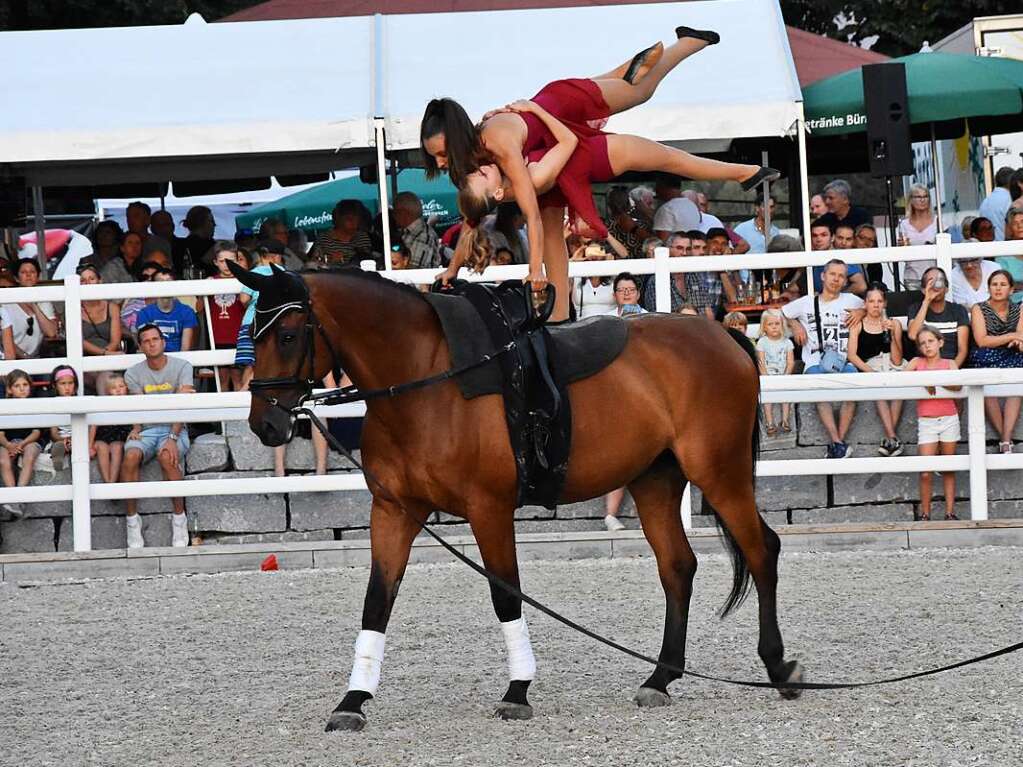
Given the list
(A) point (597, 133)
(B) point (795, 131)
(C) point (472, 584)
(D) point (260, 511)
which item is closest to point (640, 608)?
(C) point (472, 584)

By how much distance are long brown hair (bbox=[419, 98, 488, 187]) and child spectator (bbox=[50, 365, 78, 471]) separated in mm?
5219

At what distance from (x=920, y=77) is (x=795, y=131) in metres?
1.61

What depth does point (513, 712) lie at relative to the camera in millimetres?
6379

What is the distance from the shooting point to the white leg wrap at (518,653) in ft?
21.2

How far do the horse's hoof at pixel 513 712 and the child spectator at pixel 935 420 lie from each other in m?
5.65

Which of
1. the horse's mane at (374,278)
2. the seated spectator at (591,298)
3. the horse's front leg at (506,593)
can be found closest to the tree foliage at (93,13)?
the seated spectator at (591,298)

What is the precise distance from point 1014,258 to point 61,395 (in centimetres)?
697

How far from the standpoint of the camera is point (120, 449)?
37.4ft

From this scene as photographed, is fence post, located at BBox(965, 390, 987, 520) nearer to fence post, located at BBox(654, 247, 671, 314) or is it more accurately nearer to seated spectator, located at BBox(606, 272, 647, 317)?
fence post, located at BBox(654, 247, 671, 314)

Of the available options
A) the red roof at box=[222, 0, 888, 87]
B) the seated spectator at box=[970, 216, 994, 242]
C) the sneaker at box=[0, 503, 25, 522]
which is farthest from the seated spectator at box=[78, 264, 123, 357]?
the red roof at box=[222, 0, 888, 87]

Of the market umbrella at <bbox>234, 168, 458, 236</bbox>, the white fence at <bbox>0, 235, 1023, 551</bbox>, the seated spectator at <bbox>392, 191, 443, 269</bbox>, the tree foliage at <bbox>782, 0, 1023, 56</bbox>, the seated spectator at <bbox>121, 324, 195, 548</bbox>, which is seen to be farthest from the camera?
the tree foliage at <bbox>782, 0, 1023, 56</bbox>

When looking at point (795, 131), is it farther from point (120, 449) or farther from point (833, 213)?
point (120, 449)

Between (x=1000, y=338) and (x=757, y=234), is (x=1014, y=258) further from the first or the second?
(x=757, y=234)

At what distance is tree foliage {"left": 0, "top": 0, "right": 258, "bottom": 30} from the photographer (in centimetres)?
2523
